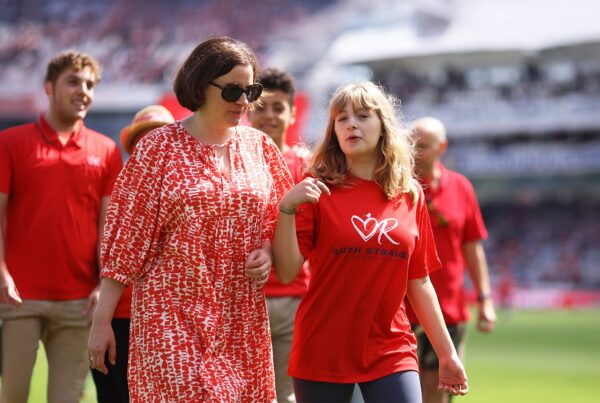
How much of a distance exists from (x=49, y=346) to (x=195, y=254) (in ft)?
7.13

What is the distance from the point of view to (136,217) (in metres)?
4.17

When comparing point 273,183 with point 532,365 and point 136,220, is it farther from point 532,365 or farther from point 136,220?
point 532,365

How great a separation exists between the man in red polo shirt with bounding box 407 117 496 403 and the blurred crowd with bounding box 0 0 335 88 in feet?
130

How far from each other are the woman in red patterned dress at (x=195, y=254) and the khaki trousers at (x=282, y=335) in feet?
6.13

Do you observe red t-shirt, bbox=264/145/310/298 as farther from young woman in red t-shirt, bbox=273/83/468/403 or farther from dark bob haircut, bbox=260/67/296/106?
young woman in red t-shirt, bbox=273/83/468/403

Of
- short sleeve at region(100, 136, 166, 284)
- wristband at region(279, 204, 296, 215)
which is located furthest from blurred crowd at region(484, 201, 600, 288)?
short sleeve at region(100, 136, 166, 284)

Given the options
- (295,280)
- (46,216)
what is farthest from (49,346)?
(295,280)

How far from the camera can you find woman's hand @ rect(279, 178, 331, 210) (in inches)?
167

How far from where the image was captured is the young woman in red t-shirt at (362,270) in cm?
451

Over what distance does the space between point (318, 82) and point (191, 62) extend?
4237 cm

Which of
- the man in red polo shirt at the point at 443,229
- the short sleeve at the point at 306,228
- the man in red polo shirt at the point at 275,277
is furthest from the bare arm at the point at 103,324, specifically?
the man in red polo shirt at the point at 443,229

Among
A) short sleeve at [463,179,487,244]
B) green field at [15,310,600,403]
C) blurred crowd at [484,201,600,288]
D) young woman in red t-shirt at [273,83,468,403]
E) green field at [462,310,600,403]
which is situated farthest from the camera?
blurred crowd at [484,201,600,288]

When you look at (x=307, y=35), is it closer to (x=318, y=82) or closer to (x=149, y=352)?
(x=318, y=82)

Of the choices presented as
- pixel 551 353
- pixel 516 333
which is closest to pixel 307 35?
pixel 516 333
